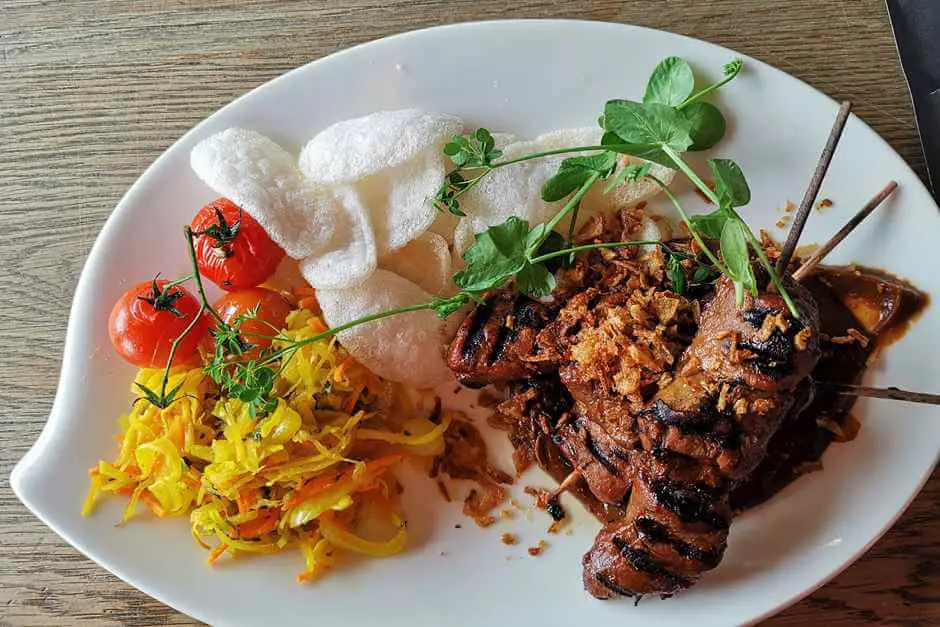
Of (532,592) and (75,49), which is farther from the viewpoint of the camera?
(75,49)

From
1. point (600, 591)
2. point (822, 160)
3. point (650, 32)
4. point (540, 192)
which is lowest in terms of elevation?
point (600, 591)

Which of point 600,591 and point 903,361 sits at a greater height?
point 903,361

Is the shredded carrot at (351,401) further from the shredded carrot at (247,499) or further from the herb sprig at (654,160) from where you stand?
the herb sprig at (654,160)

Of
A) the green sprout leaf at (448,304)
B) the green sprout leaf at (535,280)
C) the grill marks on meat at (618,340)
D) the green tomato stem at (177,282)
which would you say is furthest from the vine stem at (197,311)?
the grill marks on meat at (618,340)

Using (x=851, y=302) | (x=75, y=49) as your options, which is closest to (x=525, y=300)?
(x=851, y=302)

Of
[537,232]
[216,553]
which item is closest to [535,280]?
[537,232]

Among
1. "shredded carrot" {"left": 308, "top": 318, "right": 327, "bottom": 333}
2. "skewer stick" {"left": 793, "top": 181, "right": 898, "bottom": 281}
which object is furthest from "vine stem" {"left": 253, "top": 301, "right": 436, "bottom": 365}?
"skewer stick" {"left": 793, "top": 181, "right": 898, "bottom": 281}

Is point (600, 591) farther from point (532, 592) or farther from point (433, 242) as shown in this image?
point (433, 242)
